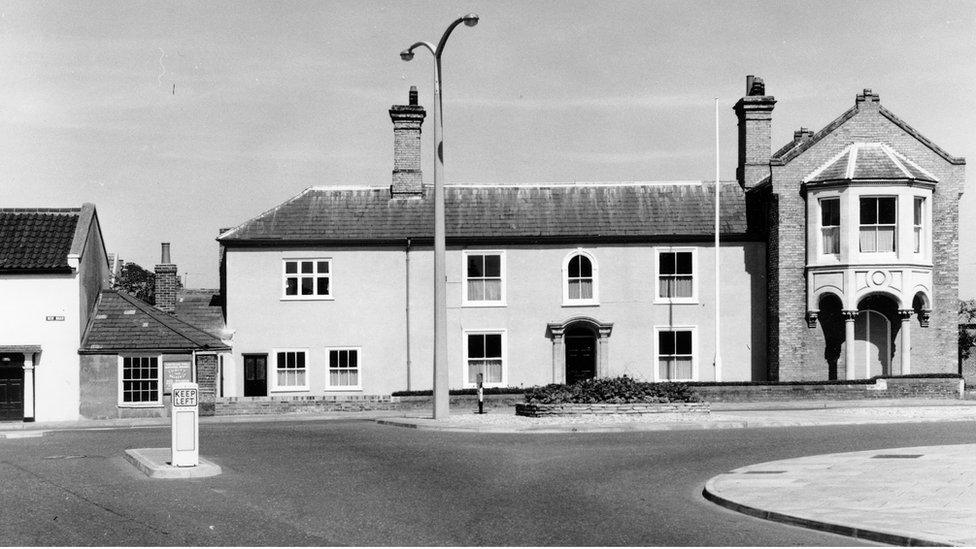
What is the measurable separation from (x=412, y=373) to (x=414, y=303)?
7.94 ft

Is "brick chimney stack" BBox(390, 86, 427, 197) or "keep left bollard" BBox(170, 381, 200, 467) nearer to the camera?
"keep left bollard" BBox(170, 381, 200, 467)

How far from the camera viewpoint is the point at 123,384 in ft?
118

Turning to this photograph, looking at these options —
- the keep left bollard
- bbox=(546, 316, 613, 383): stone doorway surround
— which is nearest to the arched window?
bbox=(546, 316, 613, 383): stone doorway surround

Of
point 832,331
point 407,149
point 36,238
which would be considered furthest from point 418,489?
point 407,149

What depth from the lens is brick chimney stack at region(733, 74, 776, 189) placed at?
40500 mm

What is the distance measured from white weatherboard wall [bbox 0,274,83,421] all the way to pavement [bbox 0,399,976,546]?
8.16m

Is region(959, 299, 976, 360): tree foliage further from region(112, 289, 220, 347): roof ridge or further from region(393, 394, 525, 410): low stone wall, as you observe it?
region(112, 289, 220, 347): roof ridge

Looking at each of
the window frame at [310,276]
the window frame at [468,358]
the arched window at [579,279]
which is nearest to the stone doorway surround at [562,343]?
the arched window at [579,279]

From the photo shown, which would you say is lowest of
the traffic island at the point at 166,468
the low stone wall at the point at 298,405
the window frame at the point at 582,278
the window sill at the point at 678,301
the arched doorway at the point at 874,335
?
the low stone wall at the point at 298,405

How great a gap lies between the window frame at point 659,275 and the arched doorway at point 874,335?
5.48 m

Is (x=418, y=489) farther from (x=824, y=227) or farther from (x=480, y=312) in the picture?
(x=824, y=227)

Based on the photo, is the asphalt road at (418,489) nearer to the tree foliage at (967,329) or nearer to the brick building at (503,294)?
the brick building at (503,294)

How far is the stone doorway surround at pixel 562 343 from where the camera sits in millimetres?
39000

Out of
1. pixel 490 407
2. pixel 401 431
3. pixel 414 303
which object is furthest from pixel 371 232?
pixel 401 431
